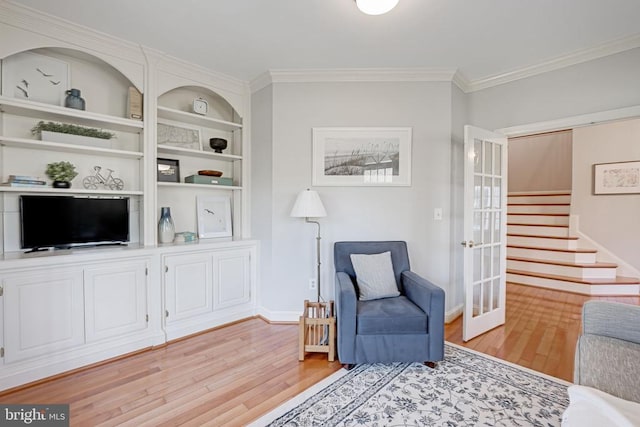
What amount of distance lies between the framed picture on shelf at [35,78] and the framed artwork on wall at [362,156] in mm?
2127

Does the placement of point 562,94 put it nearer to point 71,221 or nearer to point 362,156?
point 362,156

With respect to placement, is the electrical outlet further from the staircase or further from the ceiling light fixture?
the staircase

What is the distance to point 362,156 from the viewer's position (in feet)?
9.84

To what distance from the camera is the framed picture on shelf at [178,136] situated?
2.94 meters

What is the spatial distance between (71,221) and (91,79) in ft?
4.05

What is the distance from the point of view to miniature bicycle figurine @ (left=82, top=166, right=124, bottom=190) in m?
2.55

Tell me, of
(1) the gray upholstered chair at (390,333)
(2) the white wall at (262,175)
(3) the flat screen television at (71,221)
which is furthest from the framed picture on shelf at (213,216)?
(1) the gray upholstered chair at (390,333)

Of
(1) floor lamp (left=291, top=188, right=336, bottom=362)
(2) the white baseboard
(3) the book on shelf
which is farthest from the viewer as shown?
(2) the white baseboard

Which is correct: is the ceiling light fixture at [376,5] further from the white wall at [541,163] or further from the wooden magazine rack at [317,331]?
the white wall at [541,163]

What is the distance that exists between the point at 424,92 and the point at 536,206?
13.5 ft

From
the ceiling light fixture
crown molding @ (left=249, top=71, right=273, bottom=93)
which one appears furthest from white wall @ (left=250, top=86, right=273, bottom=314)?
the ceiling light fixture

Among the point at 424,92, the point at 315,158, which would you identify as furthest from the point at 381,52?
the point at 315,158

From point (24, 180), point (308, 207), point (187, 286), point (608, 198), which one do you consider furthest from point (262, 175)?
point (608, 198)

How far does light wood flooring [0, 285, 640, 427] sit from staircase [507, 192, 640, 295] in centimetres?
149
